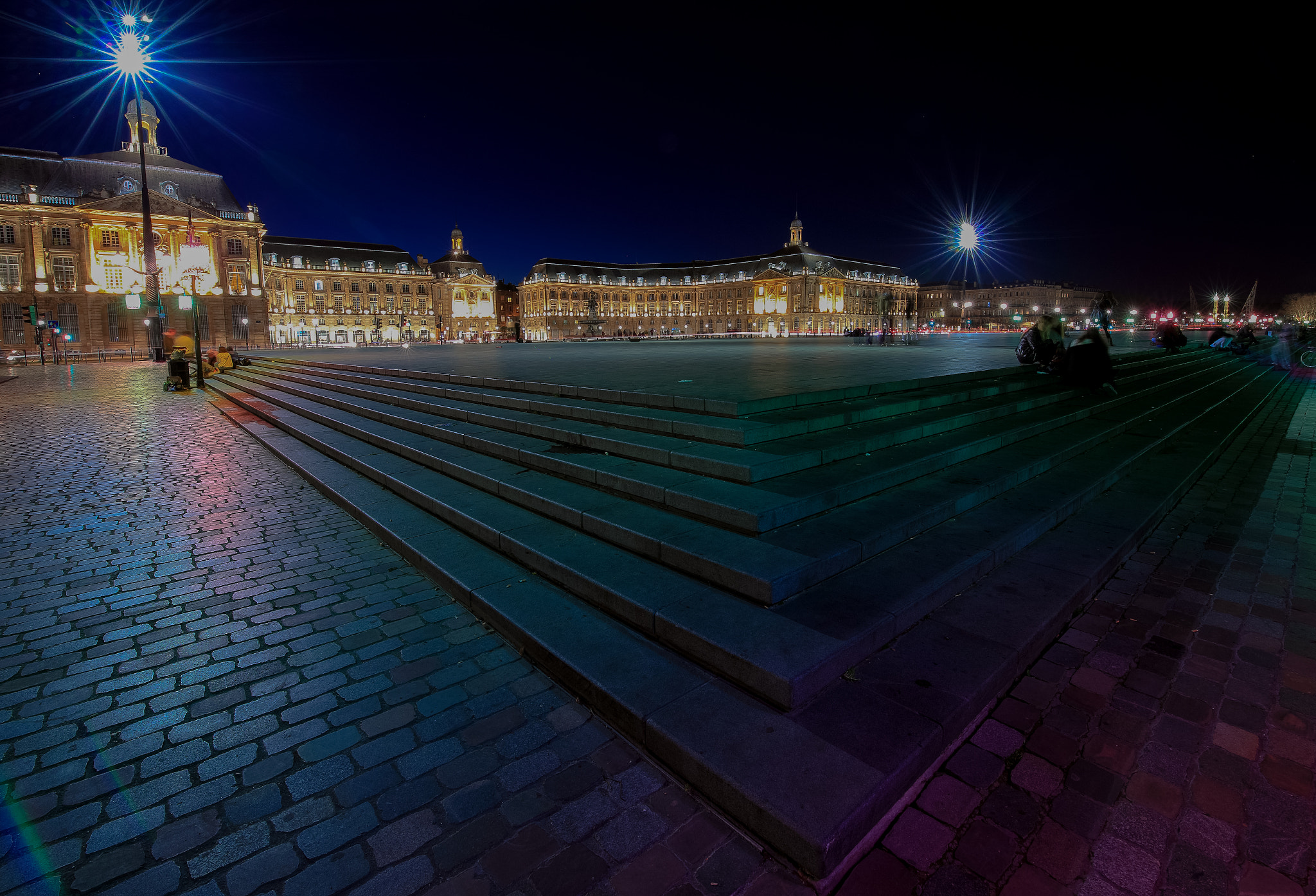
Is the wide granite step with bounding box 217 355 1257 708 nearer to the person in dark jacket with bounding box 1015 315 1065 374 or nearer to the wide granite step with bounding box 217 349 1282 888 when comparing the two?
the wide granite step with bounding box 217 349 1282 888

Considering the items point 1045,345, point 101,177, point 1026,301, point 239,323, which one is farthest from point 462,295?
point 1026,301

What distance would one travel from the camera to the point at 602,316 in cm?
11312

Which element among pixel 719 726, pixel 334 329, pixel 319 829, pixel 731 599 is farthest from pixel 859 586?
pixel 334 329

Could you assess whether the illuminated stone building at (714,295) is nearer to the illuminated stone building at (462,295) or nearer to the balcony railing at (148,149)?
the illuminated stone building at (462,295)

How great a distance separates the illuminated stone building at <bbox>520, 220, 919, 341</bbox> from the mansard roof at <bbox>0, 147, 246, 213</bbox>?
2075 inches

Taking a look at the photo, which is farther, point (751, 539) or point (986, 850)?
point (751, 539)

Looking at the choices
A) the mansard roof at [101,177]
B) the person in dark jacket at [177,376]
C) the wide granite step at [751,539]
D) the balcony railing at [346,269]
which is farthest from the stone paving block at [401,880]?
the balcony railing at [346,269]

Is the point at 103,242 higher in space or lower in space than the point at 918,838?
higher

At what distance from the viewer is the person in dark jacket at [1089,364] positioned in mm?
10961

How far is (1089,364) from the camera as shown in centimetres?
1112

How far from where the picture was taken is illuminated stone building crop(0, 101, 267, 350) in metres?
52.4

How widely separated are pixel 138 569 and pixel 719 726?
5.35 m

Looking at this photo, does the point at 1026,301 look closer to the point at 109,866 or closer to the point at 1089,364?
the point at 1089,364

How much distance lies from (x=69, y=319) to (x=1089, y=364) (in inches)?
3007
